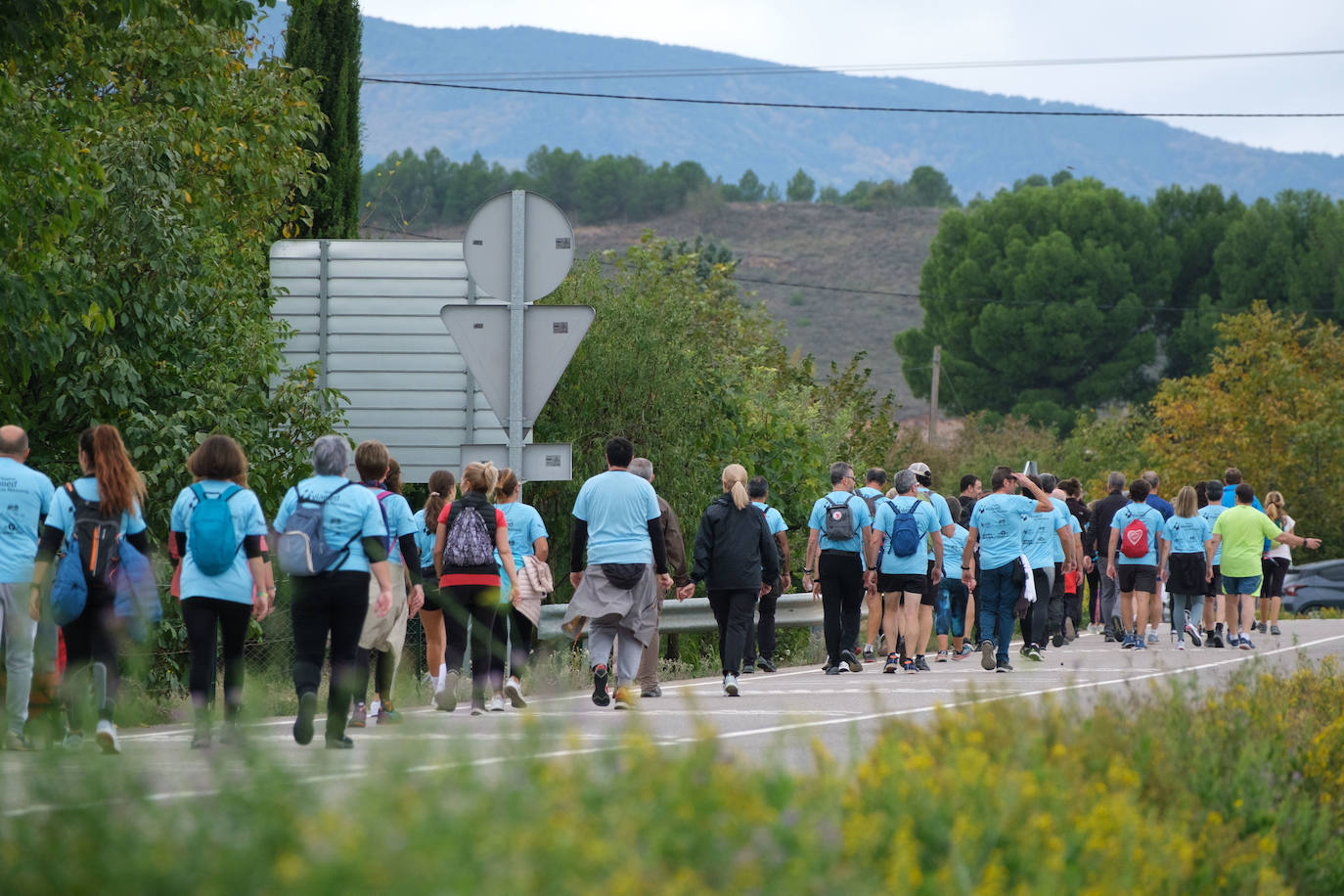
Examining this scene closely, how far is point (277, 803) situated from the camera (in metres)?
4.07

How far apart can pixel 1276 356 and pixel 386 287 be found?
106 ft

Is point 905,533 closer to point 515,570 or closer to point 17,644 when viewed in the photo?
point 515,570

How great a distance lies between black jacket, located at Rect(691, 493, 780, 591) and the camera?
48.8 ft

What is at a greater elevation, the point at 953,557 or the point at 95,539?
the point at 95,539

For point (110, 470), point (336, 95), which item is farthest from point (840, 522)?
point (336, 95)

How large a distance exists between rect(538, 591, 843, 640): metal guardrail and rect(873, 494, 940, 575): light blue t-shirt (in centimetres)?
189

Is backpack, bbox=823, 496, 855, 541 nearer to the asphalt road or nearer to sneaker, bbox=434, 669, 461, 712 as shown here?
the asphalt road

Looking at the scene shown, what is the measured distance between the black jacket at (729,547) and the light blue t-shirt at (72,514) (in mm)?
5821

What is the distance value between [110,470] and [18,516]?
1.90ft

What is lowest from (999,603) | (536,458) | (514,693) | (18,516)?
(514,693)

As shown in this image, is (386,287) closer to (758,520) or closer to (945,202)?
(758,520)

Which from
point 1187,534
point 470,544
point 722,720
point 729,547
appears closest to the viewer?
point 722,720

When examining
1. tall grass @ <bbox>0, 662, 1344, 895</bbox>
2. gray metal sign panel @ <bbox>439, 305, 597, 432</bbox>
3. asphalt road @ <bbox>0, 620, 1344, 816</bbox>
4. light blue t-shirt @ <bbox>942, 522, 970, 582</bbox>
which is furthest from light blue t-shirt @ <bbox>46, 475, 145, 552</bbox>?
light blue t-shirt @ <bbox>942, 522, 970, 582</bbox>

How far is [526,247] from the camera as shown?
1330 cm
